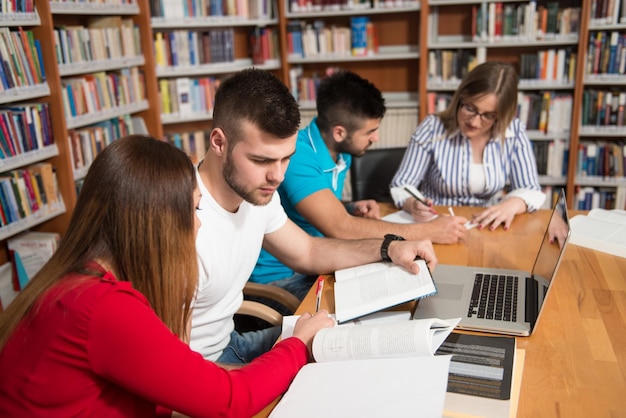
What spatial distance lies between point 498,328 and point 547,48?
3.29m

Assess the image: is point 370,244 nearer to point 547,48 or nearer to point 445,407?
point 445,407

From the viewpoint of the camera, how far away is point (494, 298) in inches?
56.1

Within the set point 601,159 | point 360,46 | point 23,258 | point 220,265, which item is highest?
point 360,46

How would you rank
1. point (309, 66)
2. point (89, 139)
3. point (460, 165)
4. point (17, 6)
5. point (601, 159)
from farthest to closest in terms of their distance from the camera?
1. point (309, 66)
2. point (601, 159)
3. point (89, 139)
4. point (17, 6)
5. point (460, 165)

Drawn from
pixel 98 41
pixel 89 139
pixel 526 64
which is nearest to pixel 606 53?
pixel 526 64

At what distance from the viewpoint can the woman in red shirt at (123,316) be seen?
88cm

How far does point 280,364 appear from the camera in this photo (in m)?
1.09

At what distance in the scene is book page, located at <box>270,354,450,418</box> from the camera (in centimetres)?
95

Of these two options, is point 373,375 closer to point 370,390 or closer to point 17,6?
point 370,390

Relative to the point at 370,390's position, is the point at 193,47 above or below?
above

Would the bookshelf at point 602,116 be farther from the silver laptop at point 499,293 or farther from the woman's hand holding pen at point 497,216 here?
the silver laptop at point 499,293

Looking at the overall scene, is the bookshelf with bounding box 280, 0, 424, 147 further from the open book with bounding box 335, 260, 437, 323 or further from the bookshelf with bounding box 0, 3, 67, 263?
the open book with bounding box 335, 260, 437, 323

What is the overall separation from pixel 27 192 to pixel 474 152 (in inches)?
84.0

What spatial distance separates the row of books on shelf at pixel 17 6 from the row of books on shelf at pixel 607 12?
323cm
